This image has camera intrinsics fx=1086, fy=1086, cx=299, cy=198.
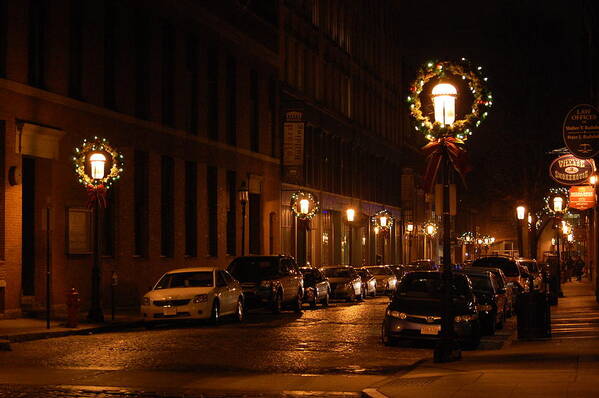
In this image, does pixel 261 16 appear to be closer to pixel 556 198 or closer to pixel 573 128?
pixel 556 198

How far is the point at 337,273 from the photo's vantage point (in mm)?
45469

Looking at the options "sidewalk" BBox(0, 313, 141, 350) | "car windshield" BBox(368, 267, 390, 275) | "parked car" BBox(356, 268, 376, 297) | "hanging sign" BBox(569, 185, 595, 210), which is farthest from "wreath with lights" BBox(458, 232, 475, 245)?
"sidewalk" BBox(0, 313, 141, 350)

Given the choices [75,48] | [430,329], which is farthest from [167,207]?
[430,329]

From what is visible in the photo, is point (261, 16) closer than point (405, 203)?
Yes

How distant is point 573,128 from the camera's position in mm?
24250

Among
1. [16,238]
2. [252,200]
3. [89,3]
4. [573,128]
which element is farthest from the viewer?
[252,200]

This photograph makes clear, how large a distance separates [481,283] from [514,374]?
12.1 metres

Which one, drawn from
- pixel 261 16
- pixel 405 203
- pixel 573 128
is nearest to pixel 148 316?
pixel 573 128

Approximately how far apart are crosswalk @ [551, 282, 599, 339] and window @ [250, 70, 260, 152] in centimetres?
1673

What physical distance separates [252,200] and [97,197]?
74.8ft

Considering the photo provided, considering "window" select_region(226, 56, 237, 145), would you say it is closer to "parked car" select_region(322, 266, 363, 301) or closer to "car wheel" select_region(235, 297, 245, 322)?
"parked car" select_region(322, 266, 363, 301)

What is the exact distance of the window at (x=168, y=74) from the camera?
41281mm

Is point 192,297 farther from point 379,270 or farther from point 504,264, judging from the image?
point 379,270

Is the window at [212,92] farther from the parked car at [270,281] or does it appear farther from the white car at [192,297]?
the white car at [192,297]
